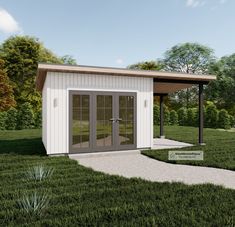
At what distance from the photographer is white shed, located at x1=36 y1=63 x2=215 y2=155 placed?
7.28m

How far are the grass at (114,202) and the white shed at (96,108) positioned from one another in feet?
8.17

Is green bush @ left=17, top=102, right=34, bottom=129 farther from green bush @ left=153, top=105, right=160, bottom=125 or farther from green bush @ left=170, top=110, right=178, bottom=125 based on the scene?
green bush @ left=170, top=110, right=178, bottom=125

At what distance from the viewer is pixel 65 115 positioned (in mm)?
7422

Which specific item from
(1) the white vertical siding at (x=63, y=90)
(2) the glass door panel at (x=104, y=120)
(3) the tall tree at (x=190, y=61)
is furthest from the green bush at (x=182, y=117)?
(2) the glass door panel at (x=104, y=120)

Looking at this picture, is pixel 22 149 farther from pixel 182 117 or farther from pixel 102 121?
pixel 182 117

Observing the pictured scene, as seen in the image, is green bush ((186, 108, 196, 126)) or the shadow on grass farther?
green bush ((186, 108, 196, 126))

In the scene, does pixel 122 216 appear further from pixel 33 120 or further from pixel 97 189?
pixel 33 120

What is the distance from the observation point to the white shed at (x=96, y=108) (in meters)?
7.28

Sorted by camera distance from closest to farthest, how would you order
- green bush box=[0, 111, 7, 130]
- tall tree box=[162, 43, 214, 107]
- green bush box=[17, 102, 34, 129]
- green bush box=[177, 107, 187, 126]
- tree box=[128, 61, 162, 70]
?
green bush box=[0, 111, 7, 130], green bush box=[17, 102, 34, 129], green bush box=[177, 107, 187, 126], tree box=[128, 61, 162, 70], tall tree box=[162, 43, 214, 107]

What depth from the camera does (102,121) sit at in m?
7.79

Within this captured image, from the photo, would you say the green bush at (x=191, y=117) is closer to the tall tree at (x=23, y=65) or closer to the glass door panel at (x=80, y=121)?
the tall tree at (x=23, y=65)

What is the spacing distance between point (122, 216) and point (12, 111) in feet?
58.3

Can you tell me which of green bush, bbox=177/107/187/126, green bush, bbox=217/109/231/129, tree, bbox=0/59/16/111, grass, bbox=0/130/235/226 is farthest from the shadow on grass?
green bush, bbox=217/109/231/129

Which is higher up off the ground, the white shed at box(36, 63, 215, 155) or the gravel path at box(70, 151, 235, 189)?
the white shed at box(36, 63, 215, 155)
